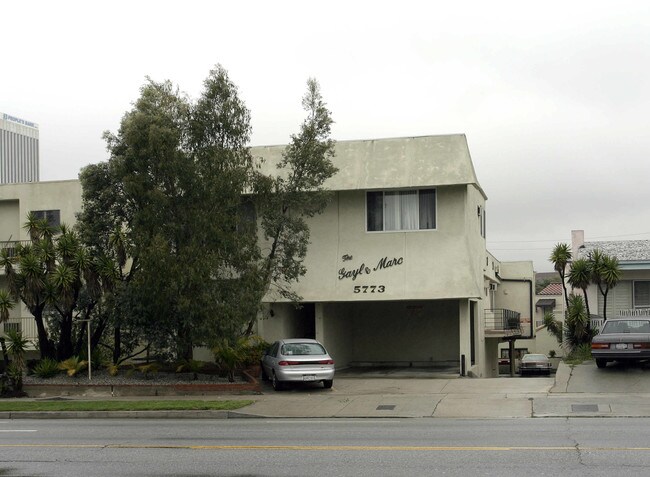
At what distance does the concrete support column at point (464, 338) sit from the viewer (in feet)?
95.7

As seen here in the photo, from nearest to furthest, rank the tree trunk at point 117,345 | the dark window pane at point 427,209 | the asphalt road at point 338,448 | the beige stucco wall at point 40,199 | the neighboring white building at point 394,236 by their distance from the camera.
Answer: the asphalt road at point 338,448 → the tree trunk at point 117,345 → the neighboring white building at point 394,236 → the dark window pane at point 427,209 → the beige stucco wall at point 40,199

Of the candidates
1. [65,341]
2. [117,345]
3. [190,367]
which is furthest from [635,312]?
[65,341]

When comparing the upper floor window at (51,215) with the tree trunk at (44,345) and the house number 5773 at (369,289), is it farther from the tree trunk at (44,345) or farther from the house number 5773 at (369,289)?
the house number 5773 at (369,289)

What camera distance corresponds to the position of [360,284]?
96.0 ft

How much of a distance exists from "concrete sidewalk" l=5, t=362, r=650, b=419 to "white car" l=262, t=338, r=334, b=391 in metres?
0.40

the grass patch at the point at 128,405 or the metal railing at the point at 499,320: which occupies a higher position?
the metal railing at the point at 499,320

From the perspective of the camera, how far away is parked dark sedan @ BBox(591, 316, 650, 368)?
2289 centimetres

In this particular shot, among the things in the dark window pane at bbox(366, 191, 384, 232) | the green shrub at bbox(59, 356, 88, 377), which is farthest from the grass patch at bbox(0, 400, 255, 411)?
the dark window pane at bbox(366, 191, 384, 232)

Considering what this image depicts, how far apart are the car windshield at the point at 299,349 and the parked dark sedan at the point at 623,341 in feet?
25.4

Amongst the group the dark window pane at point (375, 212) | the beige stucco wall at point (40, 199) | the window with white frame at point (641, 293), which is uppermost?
the beige stucco wall at point (40, 199)

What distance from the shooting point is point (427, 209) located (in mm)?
29078

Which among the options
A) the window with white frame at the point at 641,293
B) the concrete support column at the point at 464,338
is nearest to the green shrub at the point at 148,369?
the concrete support column at the point at 464,338

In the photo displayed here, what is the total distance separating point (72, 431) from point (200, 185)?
9311 millimetres

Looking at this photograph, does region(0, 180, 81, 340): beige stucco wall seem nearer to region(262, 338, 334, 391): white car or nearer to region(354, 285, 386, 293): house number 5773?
region(354, 285, 386, 293): house number 5773
